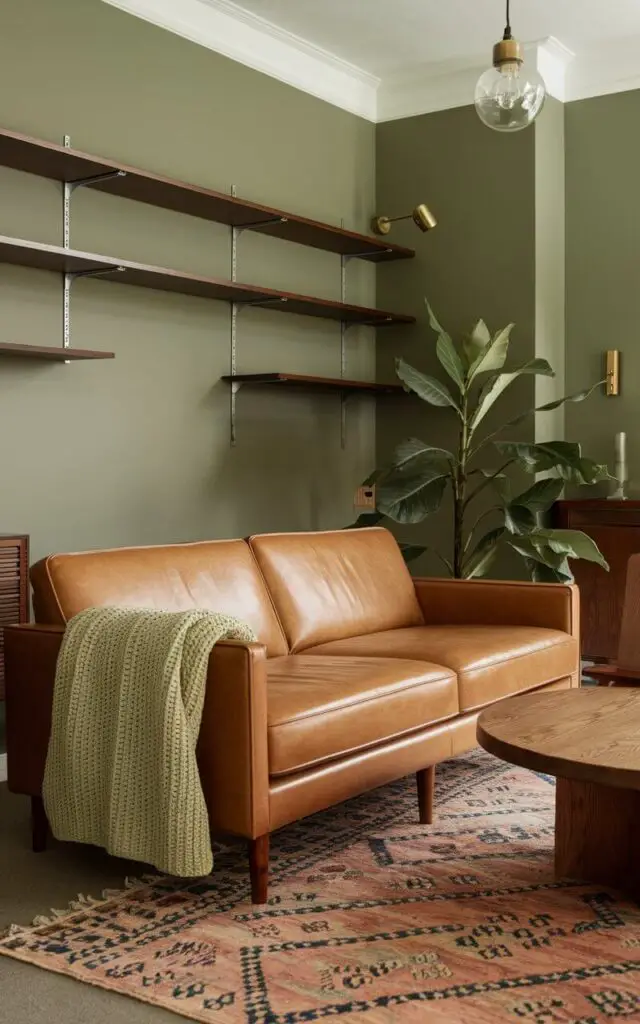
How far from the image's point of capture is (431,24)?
484cm

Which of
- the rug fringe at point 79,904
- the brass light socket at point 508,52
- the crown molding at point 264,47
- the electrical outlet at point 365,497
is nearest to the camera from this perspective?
the rug fringe at point 79,904

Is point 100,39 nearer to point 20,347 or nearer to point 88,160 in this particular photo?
point 88,160

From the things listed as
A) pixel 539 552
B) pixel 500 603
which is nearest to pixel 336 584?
pixel 500 603

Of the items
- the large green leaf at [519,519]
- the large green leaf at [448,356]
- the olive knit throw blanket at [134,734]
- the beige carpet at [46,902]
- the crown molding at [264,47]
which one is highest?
→ the crown molding at [264,47]

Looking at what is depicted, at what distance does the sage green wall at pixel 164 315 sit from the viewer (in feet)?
12.7

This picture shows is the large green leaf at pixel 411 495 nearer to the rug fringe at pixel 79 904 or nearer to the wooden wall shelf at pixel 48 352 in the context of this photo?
the wooden wall shelf at pixel 48 352

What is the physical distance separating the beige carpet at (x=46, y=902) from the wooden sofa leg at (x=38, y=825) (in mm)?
28

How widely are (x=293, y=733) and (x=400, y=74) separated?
12.9 ft

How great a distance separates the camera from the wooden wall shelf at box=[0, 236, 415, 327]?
363 centimetres

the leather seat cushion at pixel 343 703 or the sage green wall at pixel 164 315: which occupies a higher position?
the sage green wall at pixel 164 315

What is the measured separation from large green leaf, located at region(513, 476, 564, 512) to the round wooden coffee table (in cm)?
191

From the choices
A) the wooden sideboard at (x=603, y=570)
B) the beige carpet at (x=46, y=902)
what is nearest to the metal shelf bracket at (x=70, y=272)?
the beige carpet at (x=46, y=902)

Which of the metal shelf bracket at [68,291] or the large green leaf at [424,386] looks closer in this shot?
the metal shelf bracket at [68,291]

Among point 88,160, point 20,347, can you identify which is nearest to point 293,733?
point 20,347
